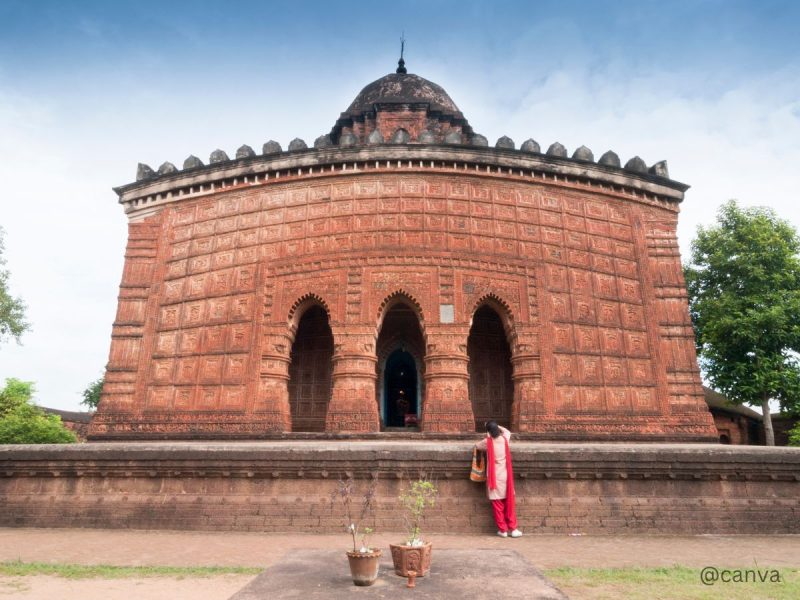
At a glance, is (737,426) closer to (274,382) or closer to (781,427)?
(781,427)

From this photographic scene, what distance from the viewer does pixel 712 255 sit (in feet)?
70.3

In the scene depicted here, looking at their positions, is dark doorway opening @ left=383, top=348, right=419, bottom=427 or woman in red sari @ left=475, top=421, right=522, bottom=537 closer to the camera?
woman in red sari @ left=475, top=421, right=522, bottom=537

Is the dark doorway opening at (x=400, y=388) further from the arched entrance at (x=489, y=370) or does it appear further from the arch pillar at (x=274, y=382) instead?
the arch pillar at (x=274, y=382)

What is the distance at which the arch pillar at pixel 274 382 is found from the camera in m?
15.0

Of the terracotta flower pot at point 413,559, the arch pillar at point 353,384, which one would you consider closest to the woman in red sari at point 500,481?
the terracotta flower pot at point 413,559

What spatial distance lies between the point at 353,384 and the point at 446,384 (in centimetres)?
265

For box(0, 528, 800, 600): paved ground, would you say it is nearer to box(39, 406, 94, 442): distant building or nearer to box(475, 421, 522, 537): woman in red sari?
box(475, 421, 522, 537): woman in red sari

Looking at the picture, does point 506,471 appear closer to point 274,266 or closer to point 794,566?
point 794,566

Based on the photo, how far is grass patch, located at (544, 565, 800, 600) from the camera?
4.30 meters

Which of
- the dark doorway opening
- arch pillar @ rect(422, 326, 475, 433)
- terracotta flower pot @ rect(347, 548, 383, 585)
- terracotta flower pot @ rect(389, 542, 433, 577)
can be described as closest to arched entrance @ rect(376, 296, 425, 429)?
the dark doorway opening

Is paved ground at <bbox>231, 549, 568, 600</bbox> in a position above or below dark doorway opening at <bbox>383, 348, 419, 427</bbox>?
below

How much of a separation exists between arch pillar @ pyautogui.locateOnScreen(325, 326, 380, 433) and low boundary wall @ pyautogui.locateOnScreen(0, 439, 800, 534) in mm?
6920

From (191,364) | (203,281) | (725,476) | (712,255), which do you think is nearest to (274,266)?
(203,281)

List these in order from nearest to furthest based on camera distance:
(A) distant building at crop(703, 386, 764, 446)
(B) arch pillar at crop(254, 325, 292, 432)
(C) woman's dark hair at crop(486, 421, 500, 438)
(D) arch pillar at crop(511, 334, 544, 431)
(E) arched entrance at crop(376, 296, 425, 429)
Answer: (C) woman's dark hair at crop(486, 421, 500, 438) < (D) arch pillar at crop(511, 334, 544, 431) < (B) arch pillar at crop(254, 325, 292, 432) < (E) arched entrance at crop(376, 296, 425, 429) < (A) distant building at crop(703, 386, 764, 446)
